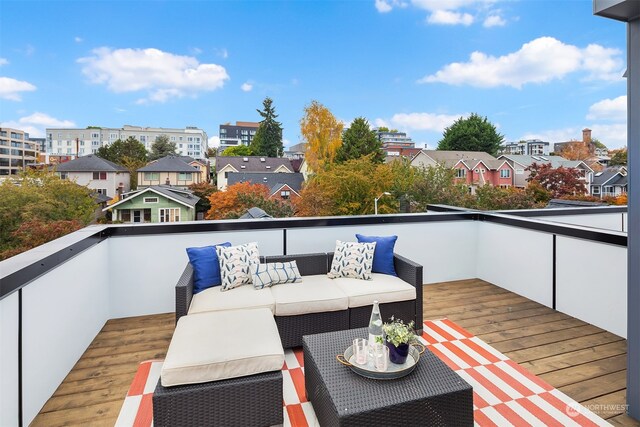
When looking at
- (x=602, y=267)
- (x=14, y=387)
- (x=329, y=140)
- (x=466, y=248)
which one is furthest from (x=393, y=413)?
(x=329, y=140)

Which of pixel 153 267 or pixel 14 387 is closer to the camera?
pixel 14 387

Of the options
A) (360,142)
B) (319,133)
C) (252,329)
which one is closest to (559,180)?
(360,142)

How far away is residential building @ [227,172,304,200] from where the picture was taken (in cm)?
2123

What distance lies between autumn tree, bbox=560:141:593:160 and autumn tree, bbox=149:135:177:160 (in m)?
29.1

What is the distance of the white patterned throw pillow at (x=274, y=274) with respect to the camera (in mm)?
3041

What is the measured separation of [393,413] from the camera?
1.57m

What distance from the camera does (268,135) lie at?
110ft

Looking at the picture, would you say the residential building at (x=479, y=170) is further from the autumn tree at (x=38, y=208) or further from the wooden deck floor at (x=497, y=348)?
the wooden deck floor at (x=497, y=348)

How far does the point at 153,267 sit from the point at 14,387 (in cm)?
183

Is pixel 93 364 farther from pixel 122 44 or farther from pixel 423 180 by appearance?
pixel 122 44

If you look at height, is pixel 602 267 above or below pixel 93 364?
above

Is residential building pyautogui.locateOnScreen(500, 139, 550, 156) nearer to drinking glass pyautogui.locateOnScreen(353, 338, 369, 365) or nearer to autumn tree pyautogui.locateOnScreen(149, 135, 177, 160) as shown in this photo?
drinking glass pyautogui.locateOnScreen(353, 338, 369, 365)

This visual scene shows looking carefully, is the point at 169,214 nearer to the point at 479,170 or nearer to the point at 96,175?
the point at 96,175

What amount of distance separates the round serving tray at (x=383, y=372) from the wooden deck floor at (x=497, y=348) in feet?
3.78
